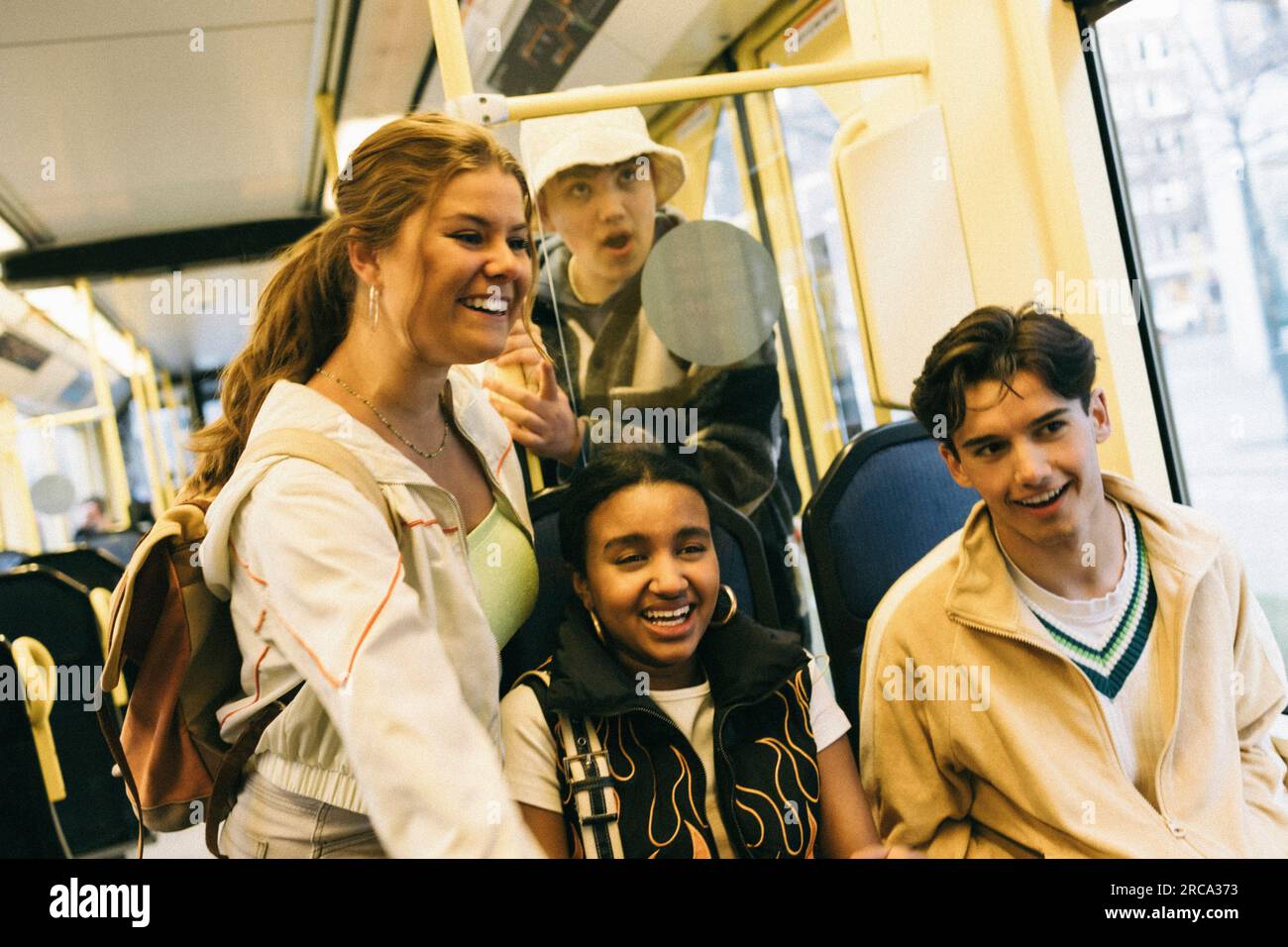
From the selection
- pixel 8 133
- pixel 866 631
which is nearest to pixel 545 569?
pixel 866 631

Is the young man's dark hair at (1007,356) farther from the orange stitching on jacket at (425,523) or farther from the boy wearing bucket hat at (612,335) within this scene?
the orange stitching on jacket at (425,523)

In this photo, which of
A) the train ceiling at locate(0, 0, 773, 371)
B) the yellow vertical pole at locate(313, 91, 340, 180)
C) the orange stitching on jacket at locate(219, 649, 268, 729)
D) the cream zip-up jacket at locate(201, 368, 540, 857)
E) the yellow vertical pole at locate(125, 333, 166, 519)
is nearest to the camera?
the cream zip-up jacket at locate(201, 368, 540, 857)

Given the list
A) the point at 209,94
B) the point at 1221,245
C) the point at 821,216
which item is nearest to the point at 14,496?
the point at 209,94

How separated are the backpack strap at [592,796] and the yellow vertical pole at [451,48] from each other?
1028 mm

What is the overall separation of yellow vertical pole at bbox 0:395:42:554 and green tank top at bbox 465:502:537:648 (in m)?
2.61

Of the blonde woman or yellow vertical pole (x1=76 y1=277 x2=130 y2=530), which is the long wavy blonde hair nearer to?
the blonde woman

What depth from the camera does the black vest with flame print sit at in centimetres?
139

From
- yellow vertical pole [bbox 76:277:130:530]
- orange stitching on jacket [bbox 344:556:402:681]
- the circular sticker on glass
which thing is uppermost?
yellow vertical pole [bbox 76:277:130:530]

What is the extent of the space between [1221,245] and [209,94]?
2453mm

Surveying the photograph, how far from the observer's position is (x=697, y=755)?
1433 millimetres

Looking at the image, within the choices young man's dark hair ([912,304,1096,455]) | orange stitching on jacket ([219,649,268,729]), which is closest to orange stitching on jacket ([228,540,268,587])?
orange stitching on jacket ([219,649,268,729])

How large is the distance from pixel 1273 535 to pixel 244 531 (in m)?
1.77

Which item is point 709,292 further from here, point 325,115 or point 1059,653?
point 325,115
